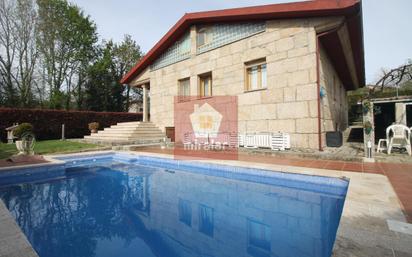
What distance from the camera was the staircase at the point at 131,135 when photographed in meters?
13.5

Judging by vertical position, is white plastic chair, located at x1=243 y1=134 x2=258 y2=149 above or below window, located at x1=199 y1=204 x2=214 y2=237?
above

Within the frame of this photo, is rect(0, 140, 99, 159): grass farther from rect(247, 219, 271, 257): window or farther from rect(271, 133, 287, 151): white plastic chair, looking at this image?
rect(247, 219, 271, 257): window

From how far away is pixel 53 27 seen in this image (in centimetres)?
2506

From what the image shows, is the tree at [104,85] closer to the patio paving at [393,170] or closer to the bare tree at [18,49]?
the bare tree at [18,49]

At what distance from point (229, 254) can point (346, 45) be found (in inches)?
432

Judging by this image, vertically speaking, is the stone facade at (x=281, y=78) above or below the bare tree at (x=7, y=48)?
below

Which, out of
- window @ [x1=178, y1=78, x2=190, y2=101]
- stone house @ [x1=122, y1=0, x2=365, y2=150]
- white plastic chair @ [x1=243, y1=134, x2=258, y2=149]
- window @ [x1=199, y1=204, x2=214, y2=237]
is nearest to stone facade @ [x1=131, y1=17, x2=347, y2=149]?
stone house @ [x1=122, y1=0, x2=365, y2=150]

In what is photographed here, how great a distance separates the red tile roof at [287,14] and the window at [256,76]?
6.42 feet

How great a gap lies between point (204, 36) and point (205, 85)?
2706 mm

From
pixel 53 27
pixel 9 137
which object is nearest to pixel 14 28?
pixel 53 27

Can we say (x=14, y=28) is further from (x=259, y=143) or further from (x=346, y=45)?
(x=346, y=45)

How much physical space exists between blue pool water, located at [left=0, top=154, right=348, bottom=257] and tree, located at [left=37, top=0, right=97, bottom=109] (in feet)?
78.8

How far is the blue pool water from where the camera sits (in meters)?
3.06

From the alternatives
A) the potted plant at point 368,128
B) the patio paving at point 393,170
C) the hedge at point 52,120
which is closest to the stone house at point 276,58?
the potted plant at point 368,128
